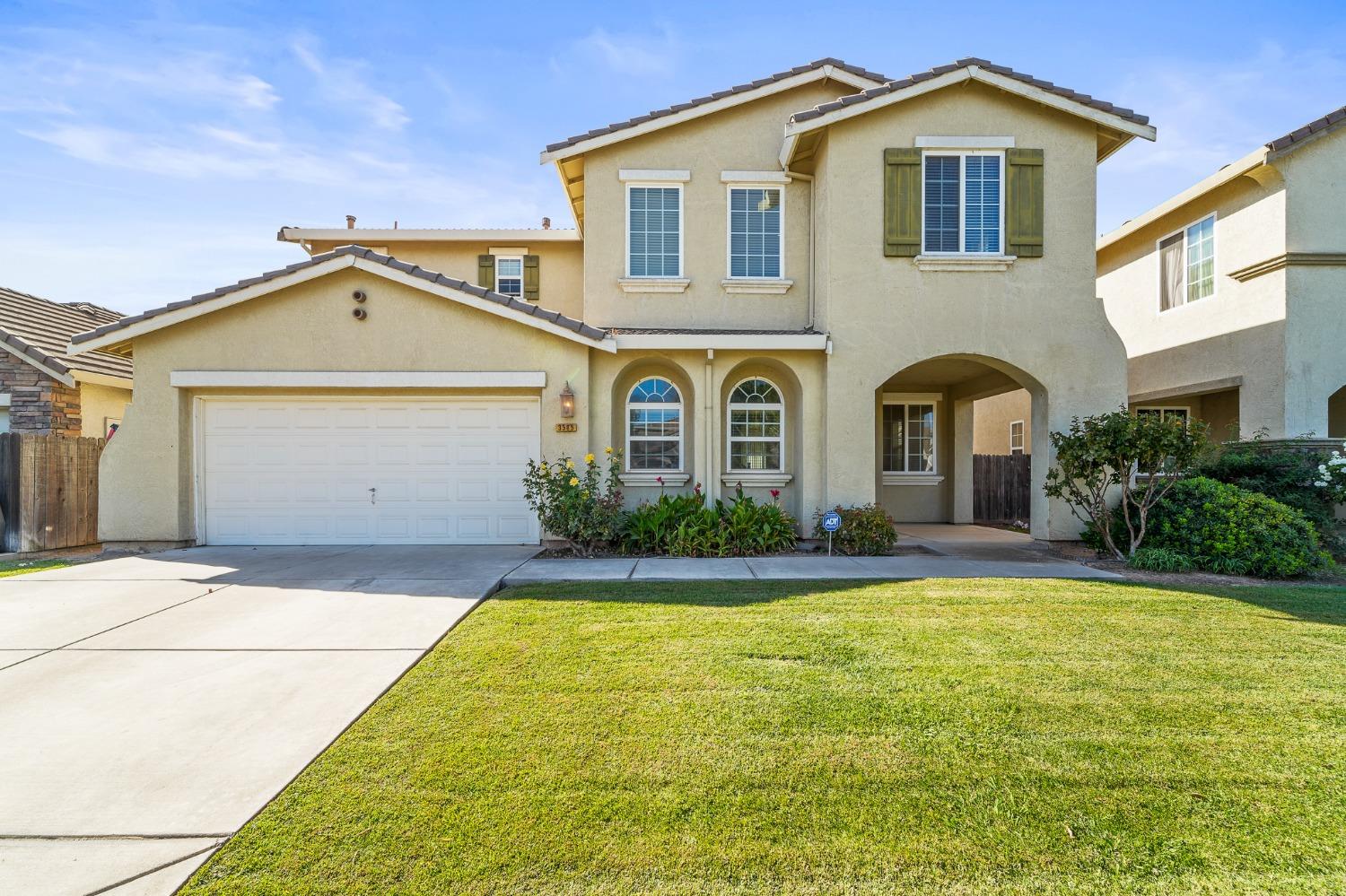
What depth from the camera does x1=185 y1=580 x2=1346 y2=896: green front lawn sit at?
2654mm

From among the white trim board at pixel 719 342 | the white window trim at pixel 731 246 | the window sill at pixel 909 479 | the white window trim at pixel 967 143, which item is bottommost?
the window sill at pixel 909 479

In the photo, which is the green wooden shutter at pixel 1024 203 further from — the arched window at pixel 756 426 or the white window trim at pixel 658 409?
the white window trim at pixel 658 409

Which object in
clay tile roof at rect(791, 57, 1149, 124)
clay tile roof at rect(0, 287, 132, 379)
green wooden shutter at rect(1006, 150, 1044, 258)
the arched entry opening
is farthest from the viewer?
the arched entry opening

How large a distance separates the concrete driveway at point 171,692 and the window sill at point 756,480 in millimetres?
4429

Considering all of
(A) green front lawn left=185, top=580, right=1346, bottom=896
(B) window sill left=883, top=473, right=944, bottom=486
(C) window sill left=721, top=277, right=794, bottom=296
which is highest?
(C) window sill left=721, top=277, right=794, bottom=296

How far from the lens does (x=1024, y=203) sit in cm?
1052

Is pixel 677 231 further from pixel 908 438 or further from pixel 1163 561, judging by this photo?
pixel 1163 561

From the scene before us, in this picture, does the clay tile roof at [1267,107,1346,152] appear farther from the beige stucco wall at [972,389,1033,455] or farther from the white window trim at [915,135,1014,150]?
the beige stucco wall at [972,389,1033,455]

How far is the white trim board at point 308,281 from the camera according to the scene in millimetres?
10031

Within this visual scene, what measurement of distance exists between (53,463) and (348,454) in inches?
182

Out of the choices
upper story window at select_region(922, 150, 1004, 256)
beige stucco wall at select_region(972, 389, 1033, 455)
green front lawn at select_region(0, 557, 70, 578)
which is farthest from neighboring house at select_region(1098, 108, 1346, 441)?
green front lawn at select_region(0, 557, 70, 578)

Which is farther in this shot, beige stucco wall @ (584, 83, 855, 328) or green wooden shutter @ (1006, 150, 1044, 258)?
beige stucco wall @ (584, 83, 855, 328)

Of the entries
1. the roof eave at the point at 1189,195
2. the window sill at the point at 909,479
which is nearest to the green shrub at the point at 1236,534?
the roof eave at the point at 1189,195

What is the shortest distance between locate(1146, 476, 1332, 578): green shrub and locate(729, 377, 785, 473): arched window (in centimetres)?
568
